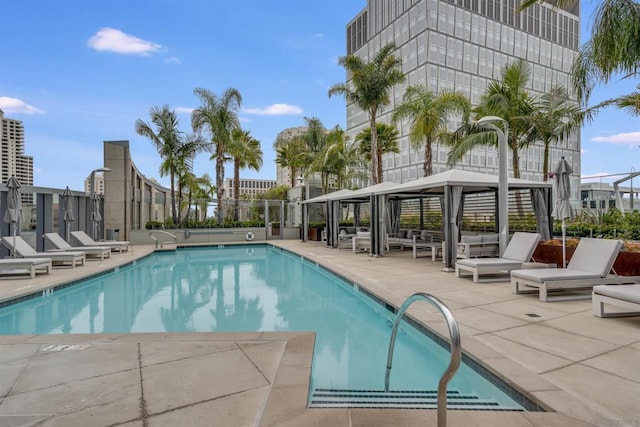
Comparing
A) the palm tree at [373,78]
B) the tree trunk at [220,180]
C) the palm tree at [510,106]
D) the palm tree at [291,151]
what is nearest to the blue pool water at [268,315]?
the palm tree at [510,106]

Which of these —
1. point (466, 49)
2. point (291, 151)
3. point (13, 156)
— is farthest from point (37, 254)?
point (466, 49)

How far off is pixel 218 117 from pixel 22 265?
1387 cm

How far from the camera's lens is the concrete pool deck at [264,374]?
8.22ft

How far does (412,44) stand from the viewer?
43875 millimetres

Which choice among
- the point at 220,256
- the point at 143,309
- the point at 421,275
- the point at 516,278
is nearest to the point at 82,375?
the point at 143,309

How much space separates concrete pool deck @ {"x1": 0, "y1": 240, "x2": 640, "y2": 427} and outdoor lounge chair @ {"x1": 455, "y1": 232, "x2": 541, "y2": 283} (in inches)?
89.0

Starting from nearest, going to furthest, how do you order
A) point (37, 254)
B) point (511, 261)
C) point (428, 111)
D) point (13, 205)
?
point (511, 261), point (13, 205), point (37, 254), point (428, 111)

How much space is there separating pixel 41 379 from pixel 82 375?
31 cm

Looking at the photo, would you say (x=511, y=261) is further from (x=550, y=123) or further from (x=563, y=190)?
(x=550, y=123)

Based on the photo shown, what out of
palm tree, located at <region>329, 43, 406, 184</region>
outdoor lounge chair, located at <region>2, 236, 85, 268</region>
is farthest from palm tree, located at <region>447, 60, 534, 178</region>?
outdoor lounge chair, located at <region>2, 236, 85, 268</region>

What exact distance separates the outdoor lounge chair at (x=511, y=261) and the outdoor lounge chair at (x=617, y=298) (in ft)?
8.53

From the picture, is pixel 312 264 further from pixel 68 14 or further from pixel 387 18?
pixel 387 18

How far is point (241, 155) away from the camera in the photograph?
23.0 meters

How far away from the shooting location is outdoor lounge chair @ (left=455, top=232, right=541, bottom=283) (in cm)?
759
